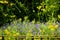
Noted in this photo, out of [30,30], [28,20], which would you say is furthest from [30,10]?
[30,30]

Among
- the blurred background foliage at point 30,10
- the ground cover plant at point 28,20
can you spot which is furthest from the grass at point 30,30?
the blurred background foliage at point 30,10

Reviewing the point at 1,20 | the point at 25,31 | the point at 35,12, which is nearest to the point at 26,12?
the point at 35,12

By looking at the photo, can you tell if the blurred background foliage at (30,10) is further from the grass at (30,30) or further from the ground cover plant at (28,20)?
the grass at (30,30)

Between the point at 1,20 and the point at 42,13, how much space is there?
108 cm

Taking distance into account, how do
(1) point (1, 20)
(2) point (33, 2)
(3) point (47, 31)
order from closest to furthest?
(3) point (47, 31)
(1) point (1, 20)
(2) point (33, 2)

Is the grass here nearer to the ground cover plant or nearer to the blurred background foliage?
the ground cover plant

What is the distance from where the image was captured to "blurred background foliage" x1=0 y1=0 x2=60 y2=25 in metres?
5.66

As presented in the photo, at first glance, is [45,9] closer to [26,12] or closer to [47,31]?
[26,12]

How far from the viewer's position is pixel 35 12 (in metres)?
6.23

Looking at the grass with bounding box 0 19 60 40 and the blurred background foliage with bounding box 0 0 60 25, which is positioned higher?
the blurred background foliage with bounding box 0 0 60 25

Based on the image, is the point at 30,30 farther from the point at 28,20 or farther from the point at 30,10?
the point at 30,10

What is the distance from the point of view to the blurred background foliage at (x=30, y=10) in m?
5.66

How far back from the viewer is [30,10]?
20.3ft

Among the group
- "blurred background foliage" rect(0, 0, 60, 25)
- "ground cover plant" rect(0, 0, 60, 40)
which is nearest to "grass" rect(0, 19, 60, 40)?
"ground cover plant" rect(0, 0, 60, 40)
